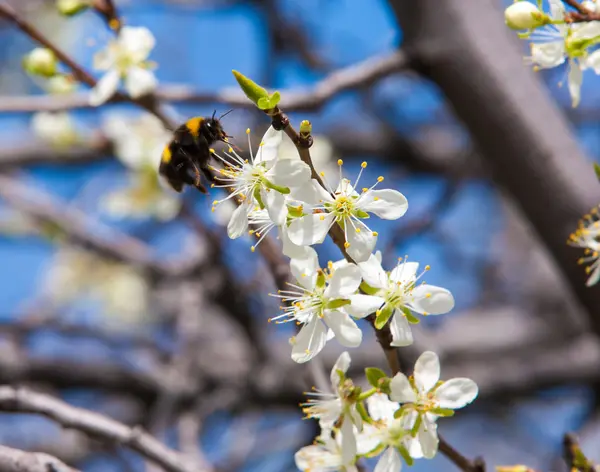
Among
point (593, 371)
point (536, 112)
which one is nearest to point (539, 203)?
point (536, 112)

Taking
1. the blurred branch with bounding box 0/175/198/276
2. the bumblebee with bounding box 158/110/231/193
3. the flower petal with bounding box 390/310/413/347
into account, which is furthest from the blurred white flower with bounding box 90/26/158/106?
the blurred branch with bounding box 0/175/198/276

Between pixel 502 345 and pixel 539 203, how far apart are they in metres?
1.26

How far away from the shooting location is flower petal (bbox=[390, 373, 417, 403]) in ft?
A: 2.13

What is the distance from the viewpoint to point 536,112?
4.52 feet

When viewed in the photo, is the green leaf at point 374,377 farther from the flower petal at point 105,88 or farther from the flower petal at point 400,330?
the flower petal at point 105,88

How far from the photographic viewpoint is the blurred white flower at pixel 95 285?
11.3 feet

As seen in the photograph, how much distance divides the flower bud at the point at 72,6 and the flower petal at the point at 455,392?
94 centimetres

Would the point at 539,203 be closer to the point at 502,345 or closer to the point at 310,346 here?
the point at 310,346

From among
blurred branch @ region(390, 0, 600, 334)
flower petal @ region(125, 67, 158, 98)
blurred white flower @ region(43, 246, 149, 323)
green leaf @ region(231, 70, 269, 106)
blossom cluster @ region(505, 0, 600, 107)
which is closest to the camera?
green leaf @ region(231, 70, 269, 106)

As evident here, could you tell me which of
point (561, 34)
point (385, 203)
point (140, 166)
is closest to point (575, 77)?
point (561, 34)

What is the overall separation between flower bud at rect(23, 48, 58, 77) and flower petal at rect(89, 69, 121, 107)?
0.09 meters

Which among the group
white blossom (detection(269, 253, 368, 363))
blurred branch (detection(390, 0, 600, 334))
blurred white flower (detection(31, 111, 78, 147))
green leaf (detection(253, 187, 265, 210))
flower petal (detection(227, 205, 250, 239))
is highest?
blurred white flower (detection(31, 111, 78, 147))

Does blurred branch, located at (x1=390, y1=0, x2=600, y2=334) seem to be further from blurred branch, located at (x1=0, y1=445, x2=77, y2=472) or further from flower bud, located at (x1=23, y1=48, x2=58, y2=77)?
blurred branch, located at (x1=0, y1=445, x2=77, y2=472)

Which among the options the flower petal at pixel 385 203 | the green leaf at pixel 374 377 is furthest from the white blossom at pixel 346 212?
the green leaf at pixel 374 377
